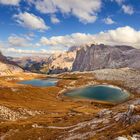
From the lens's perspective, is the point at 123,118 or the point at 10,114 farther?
the point at 10,114

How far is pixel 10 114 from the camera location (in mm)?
112125

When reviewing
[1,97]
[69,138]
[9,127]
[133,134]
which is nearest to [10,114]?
[9,127]

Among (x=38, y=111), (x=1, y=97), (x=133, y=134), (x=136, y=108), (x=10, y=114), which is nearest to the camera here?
(x=133, y=134)

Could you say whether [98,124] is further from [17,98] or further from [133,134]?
[17,98]

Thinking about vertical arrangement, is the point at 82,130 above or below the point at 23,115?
above

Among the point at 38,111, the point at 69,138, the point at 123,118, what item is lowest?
the point at 38,111

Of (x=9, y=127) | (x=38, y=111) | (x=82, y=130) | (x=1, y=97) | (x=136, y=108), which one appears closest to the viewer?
(x=136, y=108)

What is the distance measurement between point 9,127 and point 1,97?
246ft

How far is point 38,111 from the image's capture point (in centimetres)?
12744

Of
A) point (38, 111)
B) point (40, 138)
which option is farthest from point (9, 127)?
point (38, 111)

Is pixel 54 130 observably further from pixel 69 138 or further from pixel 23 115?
pixel 23 115

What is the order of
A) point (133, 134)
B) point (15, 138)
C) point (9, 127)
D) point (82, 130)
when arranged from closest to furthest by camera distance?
point (133, 134) < point (82, 130) < point (15, 138) < point (9, 127)

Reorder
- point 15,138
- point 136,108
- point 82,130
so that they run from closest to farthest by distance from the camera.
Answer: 1. point 136,108
2. point 82,130
3. point 15,138

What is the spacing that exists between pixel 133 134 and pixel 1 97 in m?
123
